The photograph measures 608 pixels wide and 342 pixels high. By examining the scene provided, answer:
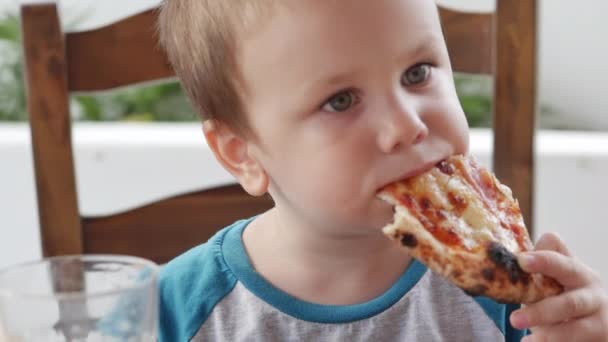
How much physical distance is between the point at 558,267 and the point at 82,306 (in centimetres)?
41

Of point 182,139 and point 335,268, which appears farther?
point 182,139

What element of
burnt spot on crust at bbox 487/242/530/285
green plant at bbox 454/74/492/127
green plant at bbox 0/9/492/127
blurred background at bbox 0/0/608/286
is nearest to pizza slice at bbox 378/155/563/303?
burnt spot on crust at bbox 487/242/530/285

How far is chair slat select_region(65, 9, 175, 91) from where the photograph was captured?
1.14m

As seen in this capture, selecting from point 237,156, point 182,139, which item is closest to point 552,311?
point 237,156

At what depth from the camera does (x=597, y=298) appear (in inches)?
31.0

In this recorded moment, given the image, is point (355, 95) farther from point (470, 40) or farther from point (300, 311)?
point (470, 40)

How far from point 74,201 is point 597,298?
69 cm

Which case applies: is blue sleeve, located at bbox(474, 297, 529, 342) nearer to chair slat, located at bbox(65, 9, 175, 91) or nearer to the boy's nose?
the boy's nose

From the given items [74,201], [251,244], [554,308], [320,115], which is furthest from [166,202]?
[554,308]

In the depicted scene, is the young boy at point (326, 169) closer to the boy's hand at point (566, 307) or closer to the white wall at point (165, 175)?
the boy's hand at point (566, 307)

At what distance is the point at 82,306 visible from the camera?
527mm

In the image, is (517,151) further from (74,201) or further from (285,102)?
(74,201)

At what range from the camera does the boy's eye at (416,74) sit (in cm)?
80

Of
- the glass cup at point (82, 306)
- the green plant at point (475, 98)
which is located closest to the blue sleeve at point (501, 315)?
the glass cup at point (82, 306)
